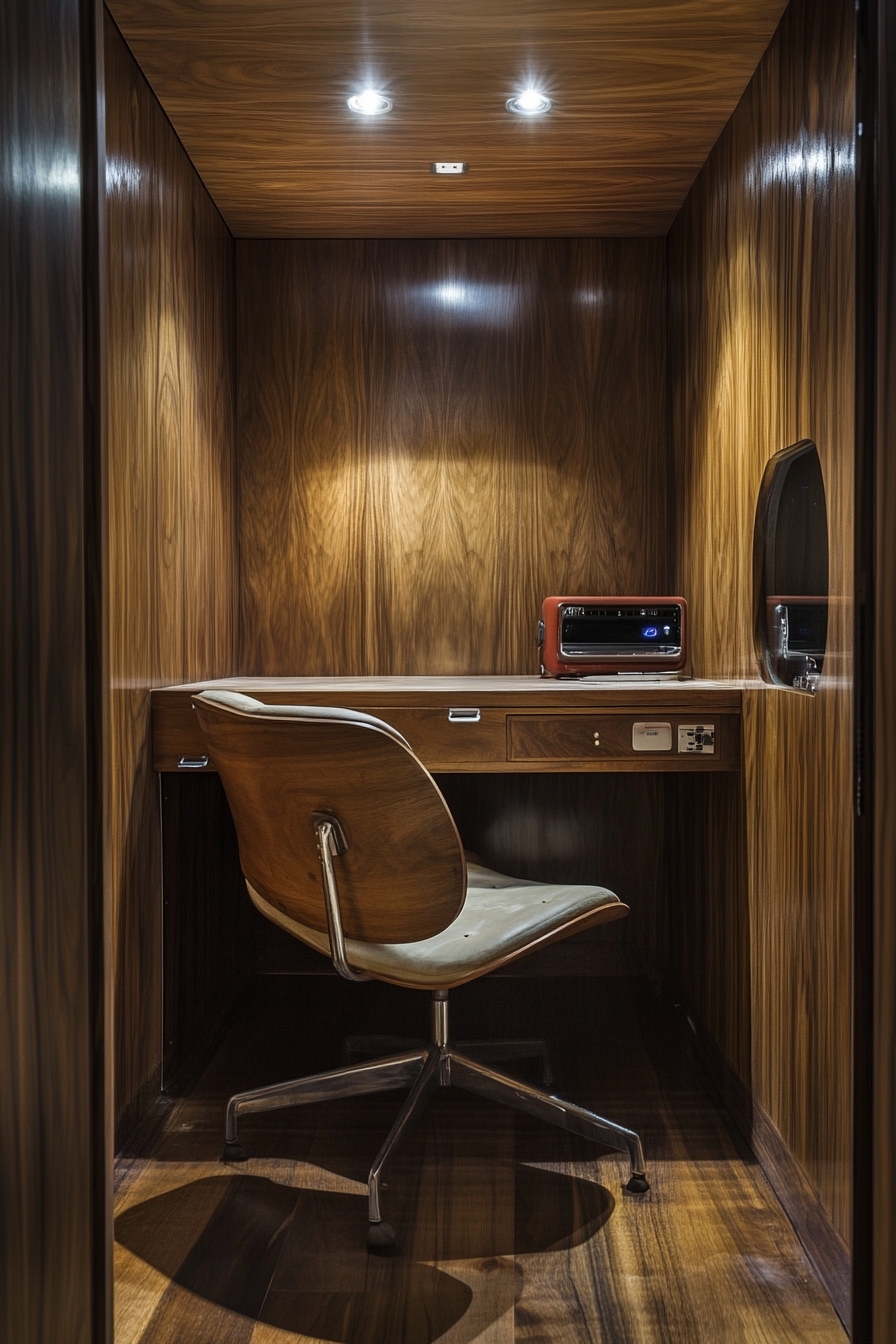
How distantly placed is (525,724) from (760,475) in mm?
695

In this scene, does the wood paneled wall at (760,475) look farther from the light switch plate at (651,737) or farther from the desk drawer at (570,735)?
the desk drawer at (570,735)

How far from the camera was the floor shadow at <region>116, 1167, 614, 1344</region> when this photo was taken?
4.95ft

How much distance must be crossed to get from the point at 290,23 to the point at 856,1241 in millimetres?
2136

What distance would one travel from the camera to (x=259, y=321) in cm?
307

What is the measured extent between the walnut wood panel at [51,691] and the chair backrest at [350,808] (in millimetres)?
615

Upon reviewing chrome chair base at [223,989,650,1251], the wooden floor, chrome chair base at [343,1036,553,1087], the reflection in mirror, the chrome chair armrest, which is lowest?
the wooden floor

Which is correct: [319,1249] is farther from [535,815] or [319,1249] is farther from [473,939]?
[535,815]

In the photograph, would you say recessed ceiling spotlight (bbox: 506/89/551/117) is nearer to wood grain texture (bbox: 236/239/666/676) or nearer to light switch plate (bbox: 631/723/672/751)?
wood grain texture (bbox: 236/239/666/676)

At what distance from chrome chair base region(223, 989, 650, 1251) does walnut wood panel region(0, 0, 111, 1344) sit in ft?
2.99

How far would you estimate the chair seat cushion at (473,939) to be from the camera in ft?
5.73

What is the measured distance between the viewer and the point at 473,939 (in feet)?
5.95

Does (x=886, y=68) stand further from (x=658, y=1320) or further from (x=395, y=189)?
(x=395, y=189)

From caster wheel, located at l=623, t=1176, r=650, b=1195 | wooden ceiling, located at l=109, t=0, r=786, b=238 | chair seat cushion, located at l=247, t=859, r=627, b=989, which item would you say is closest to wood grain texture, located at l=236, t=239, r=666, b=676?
wooden ceiling, located at l=109, t=0, r=786, b=238

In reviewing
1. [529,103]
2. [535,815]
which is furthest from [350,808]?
[529,103]
